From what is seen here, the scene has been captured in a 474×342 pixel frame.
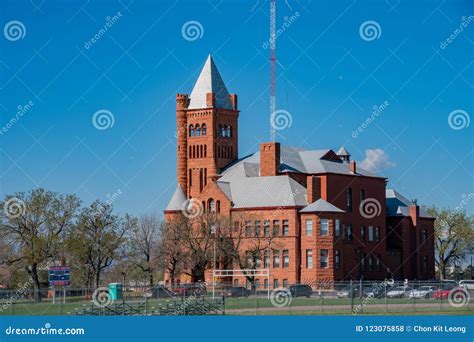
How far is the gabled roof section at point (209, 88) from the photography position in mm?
108188

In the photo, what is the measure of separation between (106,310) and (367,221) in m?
50.9

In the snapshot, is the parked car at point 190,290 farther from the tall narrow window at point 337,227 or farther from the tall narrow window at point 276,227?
the tall narrow window at point 337,227

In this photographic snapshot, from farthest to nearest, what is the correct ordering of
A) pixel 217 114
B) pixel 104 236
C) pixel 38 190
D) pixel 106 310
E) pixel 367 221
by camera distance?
pixel 217 114 → pixel 367 221 → pixel 104 236 → pixel 38 190 → pixel 106 310

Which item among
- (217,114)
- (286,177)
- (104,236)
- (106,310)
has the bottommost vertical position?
(106,310)

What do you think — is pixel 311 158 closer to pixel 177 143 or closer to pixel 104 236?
pixel 177 143

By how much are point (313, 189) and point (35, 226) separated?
26137mm

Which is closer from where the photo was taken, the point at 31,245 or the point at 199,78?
the point at 31,245

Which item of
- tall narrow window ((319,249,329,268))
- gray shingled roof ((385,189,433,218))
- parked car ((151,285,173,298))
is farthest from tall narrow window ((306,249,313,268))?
parked car ((151,285,173,298))

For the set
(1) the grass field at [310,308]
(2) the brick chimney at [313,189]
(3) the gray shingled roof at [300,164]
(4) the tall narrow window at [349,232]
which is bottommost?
(1) the grass field at [310,308]

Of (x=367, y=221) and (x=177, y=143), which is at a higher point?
(x=177, y=143)

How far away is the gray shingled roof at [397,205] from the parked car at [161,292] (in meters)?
42.4

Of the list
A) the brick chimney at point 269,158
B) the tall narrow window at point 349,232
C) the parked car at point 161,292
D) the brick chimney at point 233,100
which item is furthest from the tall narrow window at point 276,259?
the parked car at point 161,292

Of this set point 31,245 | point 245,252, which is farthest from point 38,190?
point 245,252

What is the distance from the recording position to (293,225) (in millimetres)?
94938
